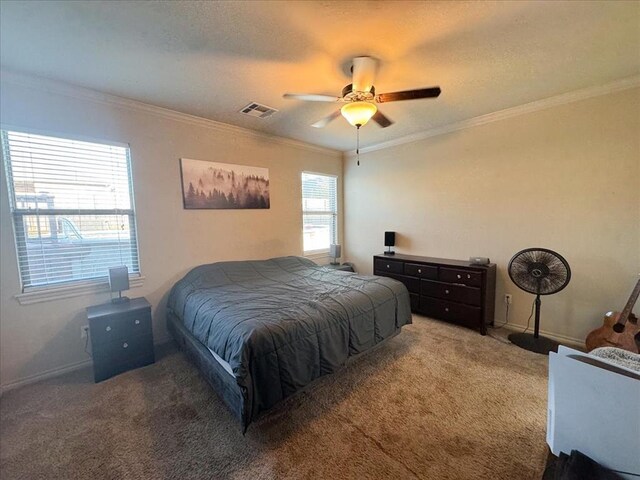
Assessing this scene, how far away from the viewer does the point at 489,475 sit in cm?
141

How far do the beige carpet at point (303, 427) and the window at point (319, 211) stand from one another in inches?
97.6

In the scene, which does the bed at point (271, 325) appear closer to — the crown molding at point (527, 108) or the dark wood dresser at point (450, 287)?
the dark wood dresser at point (450, 287)

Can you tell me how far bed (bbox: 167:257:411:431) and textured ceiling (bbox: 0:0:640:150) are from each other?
1.95 m

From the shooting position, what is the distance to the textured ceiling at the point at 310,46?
155 centimetres

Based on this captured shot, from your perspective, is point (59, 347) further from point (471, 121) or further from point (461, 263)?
point (471, 121)

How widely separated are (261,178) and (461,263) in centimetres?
296

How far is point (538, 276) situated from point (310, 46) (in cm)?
304

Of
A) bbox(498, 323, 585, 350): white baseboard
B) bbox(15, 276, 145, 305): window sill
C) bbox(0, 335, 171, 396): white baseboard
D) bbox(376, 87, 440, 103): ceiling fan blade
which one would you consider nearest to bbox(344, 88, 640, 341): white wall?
bbox(498, 323, 585, 350): white baseboard

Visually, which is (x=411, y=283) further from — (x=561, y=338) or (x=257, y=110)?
(x=257, y=110)

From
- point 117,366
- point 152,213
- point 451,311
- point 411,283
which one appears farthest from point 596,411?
point 152,213

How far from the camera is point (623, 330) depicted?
225 centimetres

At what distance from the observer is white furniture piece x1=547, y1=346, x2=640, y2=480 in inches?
30.2

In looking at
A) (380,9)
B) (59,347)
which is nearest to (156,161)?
(59,347)

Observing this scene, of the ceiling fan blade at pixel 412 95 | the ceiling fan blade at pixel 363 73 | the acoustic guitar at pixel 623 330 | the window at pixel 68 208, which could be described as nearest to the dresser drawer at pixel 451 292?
the acoustic guitar at pixel 623 330
